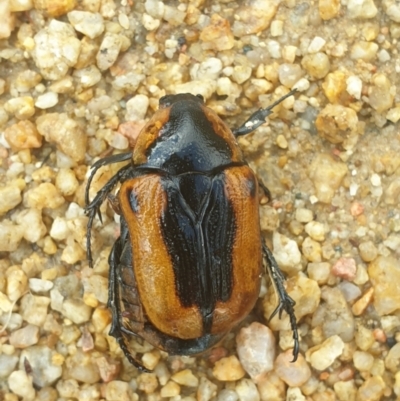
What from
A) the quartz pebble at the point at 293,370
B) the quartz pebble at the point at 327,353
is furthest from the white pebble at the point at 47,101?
the quartz pebble at the point at 327,353

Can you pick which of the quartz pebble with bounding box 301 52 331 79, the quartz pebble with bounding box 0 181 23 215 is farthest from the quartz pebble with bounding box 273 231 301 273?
the quartz pebble with bounding box 0 181 23 215

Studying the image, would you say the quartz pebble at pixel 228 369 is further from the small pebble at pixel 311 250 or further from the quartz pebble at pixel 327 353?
the small pebble at pixel 311 250

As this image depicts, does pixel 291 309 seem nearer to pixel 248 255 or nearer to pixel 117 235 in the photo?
pixel 248 255

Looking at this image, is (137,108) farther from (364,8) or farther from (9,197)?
(364,8)

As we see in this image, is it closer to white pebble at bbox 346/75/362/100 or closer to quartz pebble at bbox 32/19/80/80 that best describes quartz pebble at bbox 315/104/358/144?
white pebble at bbox 346/75/362/100

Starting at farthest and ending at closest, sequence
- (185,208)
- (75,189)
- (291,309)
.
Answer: (75,189) < (291,309) < (185,208)

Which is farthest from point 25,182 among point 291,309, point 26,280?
point 291,309
